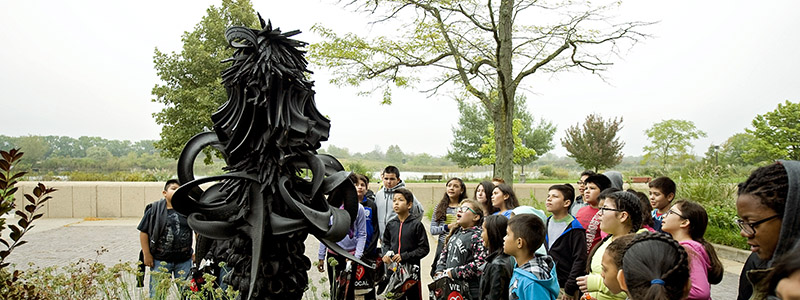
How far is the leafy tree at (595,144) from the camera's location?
138 feet

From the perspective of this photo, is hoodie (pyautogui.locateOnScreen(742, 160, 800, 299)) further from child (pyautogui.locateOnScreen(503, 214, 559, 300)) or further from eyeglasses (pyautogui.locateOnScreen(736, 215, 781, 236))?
child (pyautogui.locateOnScreen(503, 214, 559, 300))

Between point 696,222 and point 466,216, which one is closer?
point 696,222

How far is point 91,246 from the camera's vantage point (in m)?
10.4

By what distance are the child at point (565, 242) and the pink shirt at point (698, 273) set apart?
3.47 feet

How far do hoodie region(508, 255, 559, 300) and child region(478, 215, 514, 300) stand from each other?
0.23 m

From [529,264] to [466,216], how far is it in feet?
3.90

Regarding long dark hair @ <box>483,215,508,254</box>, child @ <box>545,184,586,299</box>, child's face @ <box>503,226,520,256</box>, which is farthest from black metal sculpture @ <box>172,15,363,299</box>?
child @ <box>545,184,586,299</box>

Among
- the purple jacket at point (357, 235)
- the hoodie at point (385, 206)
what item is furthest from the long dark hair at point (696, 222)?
the hoodie at point (385, 206)

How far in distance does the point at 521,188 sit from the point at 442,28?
22.9ft

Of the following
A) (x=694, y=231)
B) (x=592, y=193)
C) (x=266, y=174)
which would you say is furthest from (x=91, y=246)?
→ (x=694, y=231)

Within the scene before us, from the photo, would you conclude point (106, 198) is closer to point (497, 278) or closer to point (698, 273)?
point (497, 278)

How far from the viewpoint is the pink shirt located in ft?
9.57

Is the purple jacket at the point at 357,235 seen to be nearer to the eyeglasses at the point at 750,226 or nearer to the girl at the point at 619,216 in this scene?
the girl at the point at 619,216

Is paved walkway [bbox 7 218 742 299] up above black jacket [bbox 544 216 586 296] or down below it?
below
